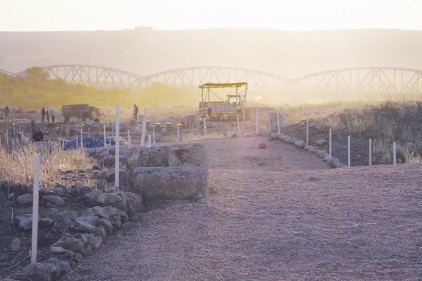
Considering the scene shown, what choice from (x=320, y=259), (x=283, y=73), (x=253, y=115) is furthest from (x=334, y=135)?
(x=283, y=73)

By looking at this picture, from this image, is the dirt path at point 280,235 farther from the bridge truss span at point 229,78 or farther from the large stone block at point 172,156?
the bridge truss span at point 229,78

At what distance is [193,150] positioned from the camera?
41.9 ft

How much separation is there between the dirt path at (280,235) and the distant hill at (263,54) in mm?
164146

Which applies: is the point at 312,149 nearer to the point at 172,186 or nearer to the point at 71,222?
the point at 172,186

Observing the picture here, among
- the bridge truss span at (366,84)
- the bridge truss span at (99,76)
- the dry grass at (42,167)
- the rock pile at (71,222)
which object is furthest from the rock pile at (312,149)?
the bridge truss span at (99,76)

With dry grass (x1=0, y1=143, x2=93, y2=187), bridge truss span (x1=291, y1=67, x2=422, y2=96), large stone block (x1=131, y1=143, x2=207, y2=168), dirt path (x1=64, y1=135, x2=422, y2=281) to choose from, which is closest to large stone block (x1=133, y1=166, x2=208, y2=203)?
dirt path (x1=64, y1=135, x2=422, y2=281)

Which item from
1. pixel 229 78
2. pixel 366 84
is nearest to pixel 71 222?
pixel 229 78

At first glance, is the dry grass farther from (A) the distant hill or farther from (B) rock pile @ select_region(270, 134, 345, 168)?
(A) the distant hill

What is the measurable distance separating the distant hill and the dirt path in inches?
6462

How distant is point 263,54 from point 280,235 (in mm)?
180480

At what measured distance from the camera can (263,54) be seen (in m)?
188

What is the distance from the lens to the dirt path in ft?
24.6

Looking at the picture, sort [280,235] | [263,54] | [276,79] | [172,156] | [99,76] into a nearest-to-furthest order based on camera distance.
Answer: [280,235] → [172,156] → [99,76] → [276,79] → [263,54]

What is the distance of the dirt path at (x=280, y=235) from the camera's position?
295 inches
